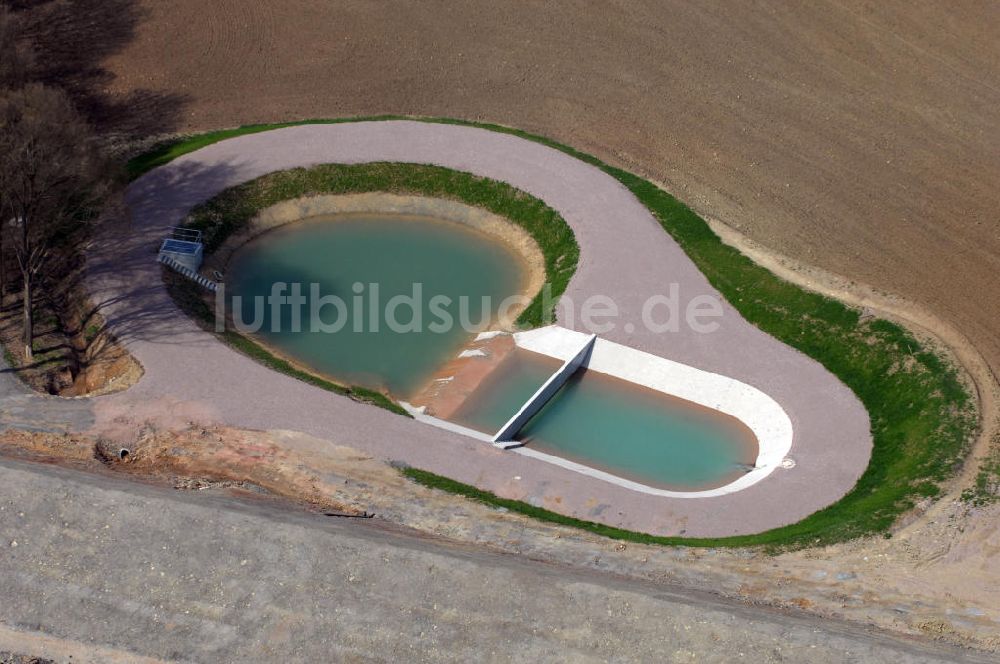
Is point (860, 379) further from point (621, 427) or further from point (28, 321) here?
point (28, 321)

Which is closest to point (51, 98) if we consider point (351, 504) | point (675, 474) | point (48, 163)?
point (48, 163)

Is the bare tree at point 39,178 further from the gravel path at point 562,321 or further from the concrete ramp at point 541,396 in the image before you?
the concrete ramp at point 541,396

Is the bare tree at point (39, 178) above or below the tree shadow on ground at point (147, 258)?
above

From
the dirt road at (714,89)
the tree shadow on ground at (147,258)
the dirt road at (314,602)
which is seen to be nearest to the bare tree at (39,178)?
the tree shadow on ground at (147,258)

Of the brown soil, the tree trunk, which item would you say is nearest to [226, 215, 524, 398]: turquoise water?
the brown soil

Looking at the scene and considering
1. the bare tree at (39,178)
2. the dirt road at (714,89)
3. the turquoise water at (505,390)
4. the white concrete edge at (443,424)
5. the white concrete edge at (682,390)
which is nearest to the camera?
the white concrete edge at (682,390)

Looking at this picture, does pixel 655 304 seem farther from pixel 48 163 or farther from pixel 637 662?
pixel 48 163

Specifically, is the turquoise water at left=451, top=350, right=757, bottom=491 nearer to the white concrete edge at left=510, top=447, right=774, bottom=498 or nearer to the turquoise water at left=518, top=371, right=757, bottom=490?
the turquoise water at left=518, top=371, right=757, bottom=490
